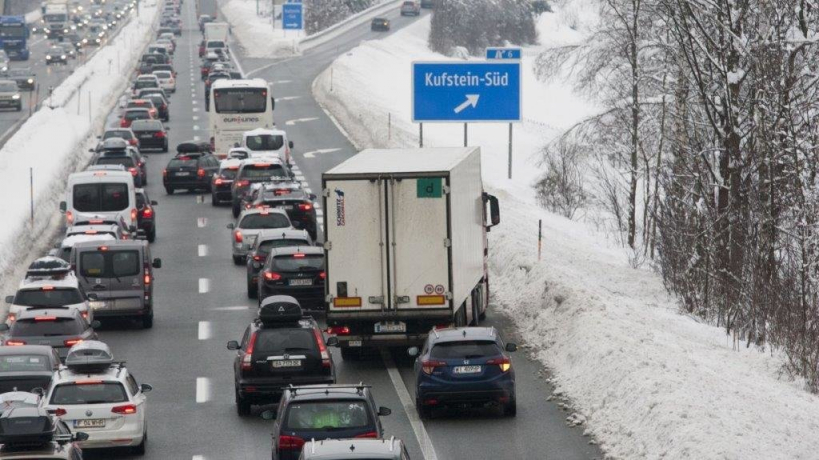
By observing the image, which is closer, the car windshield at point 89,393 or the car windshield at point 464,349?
the car windshield at point 89,393

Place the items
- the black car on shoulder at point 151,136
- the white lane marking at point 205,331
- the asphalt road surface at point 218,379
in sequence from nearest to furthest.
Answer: the asphalt road surface at point 218,379
the white lane marking at point 205,331
the black car on shoulder at point 151,136

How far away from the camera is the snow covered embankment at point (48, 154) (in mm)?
38781

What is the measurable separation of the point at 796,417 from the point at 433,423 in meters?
4.85

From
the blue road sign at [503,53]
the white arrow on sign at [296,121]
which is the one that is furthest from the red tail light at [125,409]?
the white arrow on sign at [296,121]

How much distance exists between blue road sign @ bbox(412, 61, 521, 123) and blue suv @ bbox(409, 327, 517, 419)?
71.0 ft

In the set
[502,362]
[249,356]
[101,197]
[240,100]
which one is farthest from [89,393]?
[240,100]

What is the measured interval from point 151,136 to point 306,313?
3271cm

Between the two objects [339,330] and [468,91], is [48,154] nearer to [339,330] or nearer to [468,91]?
[468,91]

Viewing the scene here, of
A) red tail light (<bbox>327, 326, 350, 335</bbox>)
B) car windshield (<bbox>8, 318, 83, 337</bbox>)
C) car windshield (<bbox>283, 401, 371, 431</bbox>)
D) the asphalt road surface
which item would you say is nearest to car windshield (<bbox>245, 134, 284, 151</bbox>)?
the asphalt road surface

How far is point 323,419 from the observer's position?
16891 millimetres

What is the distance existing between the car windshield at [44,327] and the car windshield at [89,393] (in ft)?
19.2

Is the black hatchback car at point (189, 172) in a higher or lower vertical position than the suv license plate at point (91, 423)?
lower

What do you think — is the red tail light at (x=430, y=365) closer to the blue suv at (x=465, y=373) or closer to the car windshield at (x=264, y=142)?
the blue suv at (x=465, y=373)

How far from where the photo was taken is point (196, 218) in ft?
148
